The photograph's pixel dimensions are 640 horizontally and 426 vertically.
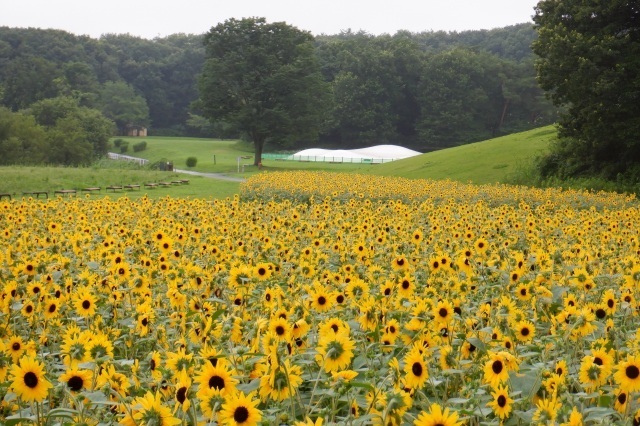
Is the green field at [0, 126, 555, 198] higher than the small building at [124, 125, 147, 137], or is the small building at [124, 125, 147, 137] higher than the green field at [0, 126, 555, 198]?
the small building at [124, 125, 147, 137]

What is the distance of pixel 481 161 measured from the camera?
30.7m

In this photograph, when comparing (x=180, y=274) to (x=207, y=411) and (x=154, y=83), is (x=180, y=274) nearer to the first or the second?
(x=207, y=411)

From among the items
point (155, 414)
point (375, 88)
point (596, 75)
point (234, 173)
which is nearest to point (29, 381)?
point (155, 414)

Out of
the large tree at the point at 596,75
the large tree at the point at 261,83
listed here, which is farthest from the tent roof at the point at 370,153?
the large tree at the point at 596,75

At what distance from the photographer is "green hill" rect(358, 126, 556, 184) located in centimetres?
2788

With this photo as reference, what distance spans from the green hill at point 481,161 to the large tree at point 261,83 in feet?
33.8

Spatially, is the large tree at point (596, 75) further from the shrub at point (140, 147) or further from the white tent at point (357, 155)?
the shrub at point (140, 147)

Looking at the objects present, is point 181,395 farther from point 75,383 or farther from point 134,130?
point 134,130

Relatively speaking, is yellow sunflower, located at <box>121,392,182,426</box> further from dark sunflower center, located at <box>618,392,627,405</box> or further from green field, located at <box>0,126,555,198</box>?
green field, located at <box>0,126,555,198</box>

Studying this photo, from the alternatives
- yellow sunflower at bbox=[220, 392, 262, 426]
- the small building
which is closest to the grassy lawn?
yellow sunflower at bbox=[220, 392, 262, 426]

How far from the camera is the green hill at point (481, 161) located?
2788 cm

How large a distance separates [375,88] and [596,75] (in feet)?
170

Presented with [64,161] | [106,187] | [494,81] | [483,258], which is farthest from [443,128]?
[483,258]

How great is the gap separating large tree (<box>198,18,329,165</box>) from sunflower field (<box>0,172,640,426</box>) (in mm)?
37974
